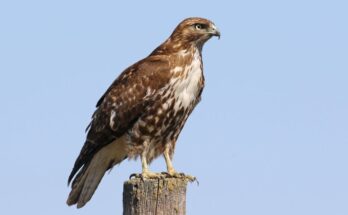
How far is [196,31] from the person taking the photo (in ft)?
32.7

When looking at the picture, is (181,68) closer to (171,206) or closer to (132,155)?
(132,155)

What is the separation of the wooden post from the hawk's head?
3289 mm

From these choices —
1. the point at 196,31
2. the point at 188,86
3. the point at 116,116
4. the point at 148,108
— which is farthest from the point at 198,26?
the point at 116,116

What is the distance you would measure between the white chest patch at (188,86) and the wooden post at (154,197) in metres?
2.73

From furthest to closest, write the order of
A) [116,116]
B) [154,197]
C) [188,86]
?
[116,116] → [188,86] → [154,197]

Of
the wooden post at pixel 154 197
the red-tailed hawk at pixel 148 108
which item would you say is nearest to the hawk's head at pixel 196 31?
the red-tailed hawk at pixel 148 108

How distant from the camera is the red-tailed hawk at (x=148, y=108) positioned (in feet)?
31.6

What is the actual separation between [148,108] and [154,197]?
3020 millimetres

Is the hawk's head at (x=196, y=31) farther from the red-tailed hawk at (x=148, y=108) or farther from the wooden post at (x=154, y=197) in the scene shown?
the wooden post at (x=154, y=197)

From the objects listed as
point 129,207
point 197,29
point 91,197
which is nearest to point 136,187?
point 129,207

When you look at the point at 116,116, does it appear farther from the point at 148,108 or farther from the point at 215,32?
the point at 215,32

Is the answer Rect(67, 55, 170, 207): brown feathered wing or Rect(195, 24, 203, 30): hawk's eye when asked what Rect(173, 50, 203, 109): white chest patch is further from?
Rect(195, 24, 203, 30): hawk's eye

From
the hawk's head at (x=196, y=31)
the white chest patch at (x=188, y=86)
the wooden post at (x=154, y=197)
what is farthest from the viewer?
the hawk's head at (x=196, y=31)

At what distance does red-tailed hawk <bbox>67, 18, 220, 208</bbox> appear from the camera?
9641mm
